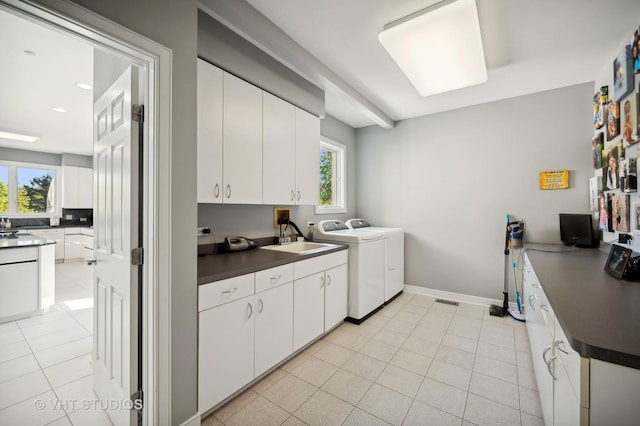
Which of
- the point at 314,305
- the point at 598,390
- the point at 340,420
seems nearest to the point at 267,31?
the point at 314,305

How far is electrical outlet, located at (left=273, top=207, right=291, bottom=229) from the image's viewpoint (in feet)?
9.67

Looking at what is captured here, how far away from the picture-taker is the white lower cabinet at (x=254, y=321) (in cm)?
158

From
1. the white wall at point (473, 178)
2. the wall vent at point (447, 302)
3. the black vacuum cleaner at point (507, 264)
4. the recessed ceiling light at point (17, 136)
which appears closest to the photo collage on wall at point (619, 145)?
the white wall at point (473, 178)

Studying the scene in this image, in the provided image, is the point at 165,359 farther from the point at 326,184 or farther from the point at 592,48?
the point at 592,48

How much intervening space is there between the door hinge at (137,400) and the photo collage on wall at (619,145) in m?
3.20

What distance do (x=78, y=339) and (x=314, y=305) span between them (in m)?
2.36

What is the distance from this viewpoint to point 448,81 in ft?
8.13

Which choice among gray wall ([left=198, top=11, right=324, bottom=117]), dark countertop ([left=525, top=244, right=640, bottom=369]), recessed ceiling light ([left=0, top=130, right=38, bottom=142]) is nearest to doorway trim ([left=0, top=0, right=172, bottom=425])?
gray wall ([left=198, top=11, right=324, bottom=117])

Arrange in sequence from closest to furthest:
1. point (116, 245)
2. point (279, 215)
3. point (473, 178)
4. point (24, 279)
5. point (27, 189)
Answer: point (116, 245), point (279, 215), point (24, 279), point (473, 178), point (27, 189)

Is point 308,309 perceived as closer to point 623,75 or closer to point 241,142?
point 241,142

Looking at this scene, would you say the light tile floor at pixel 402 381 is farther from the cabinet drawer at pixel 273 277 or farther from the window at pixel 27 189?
the window at pixel 27 189

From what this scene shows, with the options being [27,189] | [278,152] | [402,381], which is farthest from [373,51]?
[27,189]

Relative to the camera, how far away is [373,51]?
7.48 feet

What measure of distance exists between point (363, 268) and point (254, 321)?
1.48 m
